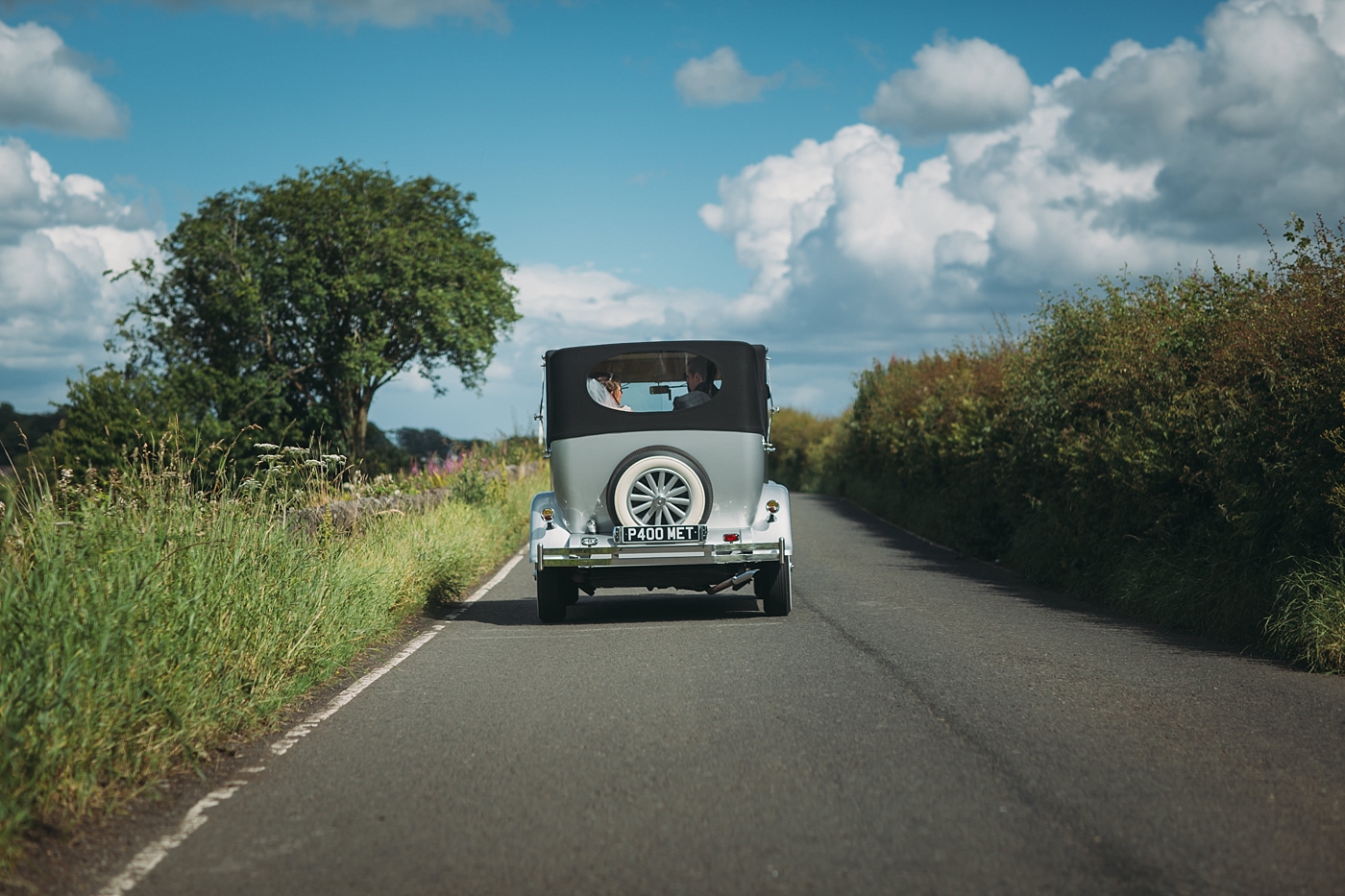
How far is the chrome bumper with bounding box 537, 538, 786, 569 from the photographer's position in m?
10.7

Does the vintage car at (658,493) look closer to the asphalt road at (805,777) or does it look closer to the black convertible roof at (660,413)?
the black convertible roof at (660,413)

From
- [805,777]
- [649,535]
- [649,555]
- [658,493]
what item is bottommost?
[805,777]

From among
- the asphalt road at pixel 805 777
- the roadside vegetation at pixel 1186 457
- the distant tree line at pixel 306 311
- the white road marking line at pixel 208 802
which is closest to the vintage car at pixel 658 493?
the asphalt road at pixel 805 777

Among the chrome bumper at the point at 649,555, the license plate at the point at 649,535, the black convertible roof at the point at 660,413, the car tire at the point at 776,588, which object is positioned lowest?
the car tire at the point at 776,588

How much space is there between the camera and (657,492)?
10.9 metres

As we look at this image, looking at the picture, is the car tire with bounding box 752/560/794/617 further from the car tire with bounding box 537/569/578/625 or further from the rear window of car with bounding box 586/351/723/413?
the car tire with bounding box 537/569/578/625

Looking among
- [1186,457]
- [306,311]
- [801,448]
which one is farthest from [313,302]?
[1186,457]

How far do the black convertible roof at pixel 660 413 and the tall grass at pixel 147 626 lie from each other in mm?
2405

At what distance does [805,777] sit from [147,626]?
350 centimetres

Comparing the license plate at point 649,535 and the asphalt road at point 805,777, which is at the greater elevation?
the license plate at point 649,535

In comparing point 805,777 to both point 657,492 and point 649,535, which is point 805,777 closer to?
point 649,535

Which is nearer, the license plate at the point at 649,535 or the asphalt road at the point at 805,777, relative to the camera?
the asphalt road at the point at 805,777

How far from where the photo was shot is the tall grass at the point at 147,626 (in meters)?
4.86

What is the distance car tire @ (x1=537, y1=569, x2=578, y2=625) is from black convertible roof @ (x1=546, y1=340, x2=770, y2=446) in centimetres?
130
